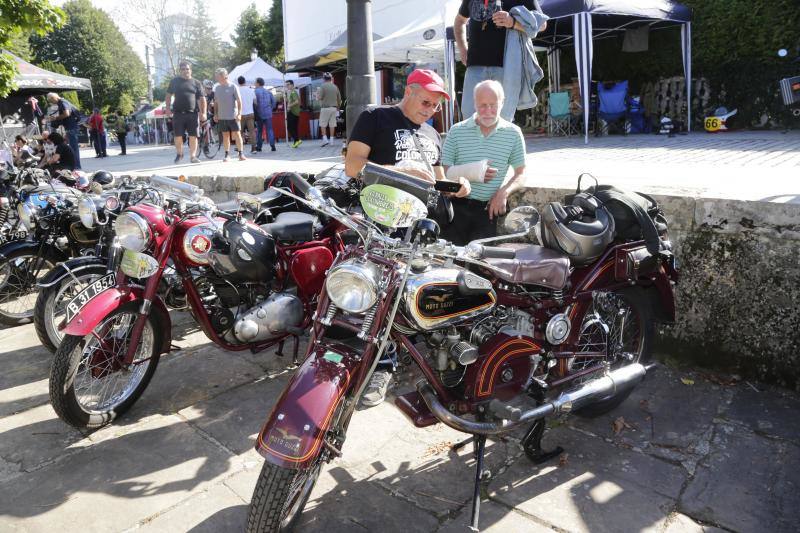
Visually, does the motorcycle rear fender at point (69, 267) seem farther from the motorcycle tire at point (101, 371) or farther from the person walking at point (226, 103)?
the person walking at point (226, 103)

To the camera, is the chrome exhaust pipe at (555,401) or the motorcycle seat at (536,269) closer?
the chrome exhaust pipe at (555,401)

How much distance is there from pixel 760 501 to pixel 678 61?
13050 mm

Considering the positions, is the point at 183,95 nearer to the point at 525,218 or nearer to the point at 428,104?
the point at 428,104

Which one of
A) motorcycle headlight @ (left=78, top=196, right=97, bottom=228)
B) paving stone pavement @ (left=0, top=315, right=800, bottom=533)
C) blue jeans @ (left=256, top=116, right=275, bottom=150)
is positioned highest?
blue jeans @ (left=256, top=116, right=275, bottom=150)

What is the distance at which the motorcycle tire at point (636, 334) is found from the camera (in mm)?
3203

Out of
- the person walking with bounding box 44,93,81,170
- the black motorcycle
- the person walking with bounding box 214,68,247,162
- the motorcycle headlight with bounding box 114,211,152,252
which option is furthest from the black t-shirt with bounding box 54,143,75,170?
the motorcycle headlight with bounding box 114,211,152,252

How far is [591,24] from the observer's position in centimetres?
1127

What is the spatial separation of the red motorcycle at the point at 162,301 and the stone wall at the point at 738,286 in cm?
230

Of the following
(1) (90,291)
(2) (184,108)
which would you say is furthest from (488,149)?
(2) (184,108)

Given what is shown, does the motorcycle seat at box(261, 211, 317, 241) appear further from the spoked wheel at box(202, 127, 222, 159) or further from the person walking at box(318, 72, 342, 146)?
the person walking at box(318, 72, 342, 146)

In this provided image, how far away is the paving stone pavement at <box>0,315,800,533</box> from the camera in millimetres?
2473

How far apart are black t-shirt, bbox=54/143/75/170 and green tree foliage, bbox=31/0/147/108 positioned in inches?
1850

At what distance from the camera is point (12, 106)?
22.7 metres

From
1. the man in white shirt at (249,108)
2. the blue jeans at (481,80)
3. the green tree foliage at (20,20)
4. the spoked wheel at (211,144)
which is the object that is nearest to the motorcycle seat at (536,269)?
the blue jeans at (481,80)
